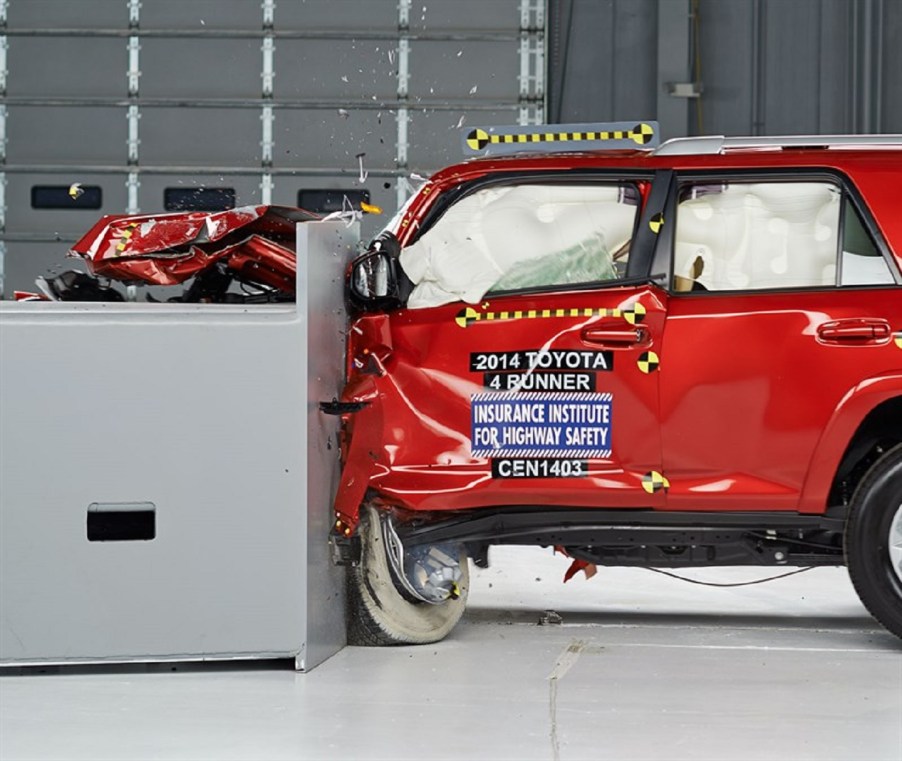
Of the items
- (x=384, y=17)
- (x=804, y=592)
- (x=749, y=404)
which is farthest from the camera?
(x=384, y=17)

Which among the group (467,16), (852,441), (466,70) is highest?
(467,16)

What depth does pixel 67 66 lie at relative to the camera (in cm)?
1217

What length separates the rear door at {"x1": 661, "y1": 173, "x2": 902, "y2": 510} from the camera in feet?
18.4

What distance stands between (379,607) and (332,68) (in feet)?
22.9

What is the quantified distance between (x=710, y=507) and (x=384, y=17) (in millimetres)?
7201

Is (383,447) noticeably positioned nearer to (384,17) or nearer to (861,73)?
(384,17)

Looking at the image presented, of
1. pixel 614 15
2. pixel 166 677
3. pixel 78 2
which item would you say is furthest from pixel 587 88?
pixel 166 677

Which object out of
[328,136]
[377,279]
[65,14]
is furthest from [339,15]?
[377,279]

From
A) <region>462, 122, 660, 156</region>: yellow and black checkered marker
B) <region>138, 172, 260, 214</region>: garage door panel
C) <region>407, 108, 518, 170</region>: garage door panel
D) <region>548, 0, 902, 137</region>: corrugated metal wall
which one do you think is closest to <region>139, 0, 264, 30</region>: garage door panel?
<region>138, 172, 260, 214</region>: garage door panel

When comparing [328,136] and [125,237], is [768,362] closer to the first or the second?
[125,237]

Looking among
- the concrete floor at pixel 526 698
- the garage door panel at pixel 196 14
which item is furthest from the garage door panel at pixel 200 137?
the concrete floor at pixel 526 698

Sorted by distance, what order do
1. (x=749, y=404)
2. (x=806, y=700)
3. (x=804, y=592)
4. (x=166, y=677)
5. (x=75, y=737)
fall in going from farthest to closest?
(x=804, y=592) < (x=749, y=404) < (x=166, y=677) < (x=806, y=700) < (x=75, y=737)

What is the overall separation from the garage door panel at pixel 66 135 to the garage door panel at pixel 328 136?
48.0 inches

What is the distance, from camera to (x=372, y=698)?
16.1 ft
